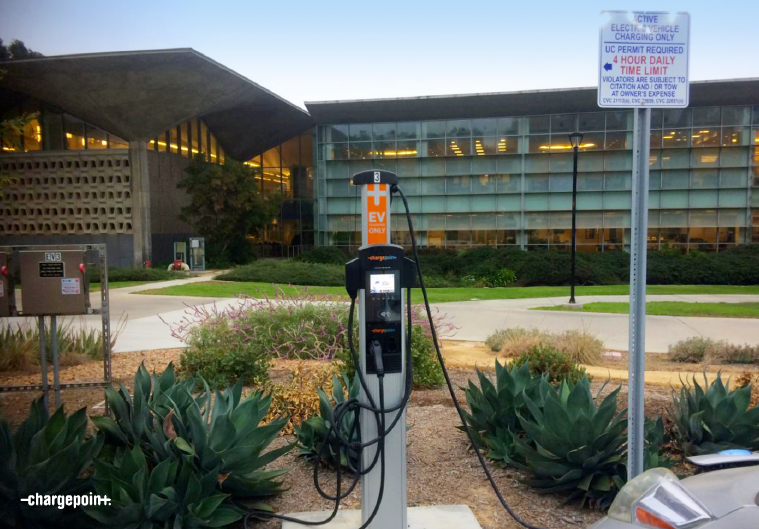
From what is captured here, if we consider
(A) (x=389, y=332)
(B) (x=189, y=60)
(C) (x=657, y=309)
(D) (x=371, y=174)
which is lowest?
(C) (x=657, y=309)

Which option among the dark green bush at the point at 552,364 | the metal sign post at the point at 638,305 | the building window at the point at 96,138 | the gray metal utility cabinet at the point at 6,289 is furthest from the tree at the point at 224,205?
the metal sign post at the point at 638,305

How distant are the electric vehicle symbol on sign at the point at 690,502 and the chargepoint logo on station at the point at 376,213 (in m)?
1.81

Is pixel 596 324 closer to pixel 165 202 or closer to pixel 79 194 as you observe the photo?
pixel 165 202

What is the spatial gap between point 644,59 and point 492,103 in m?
29.9

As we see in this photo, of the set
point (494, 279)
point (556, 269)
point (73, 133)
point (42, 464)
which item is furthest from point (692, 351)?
point (73, 133)

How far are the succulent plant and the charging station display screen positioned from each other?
5.86ft

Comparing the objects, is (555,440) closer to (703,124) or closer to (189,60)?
(189,60)

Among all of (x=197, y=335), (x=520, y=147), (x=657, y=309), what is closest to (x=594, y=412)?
(x=197, y=335)

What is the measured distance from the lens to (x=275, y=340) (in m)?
8.60

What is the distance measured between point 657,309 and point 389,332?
47.1 feet

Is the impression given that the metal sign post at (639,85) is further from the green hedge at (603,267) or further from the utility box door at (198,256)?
the utility box door at (198,256)

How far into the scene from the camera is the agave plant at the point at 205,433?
3.71 metres

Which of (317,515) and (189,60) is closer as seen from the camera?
(317,515)

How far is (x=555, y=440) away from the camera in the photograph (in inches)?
158
